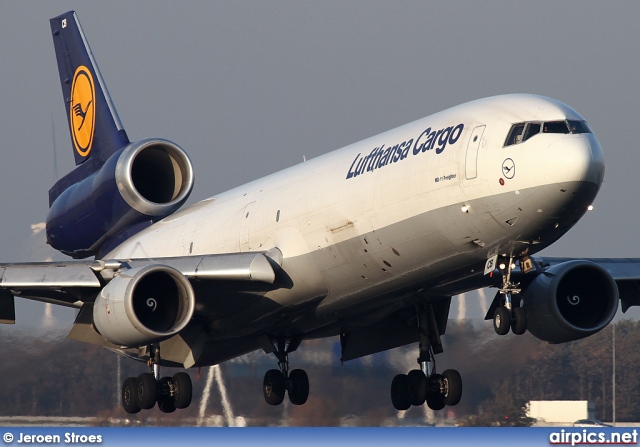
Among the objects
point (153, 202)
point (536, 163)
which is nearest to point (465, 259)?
point (536, 163)

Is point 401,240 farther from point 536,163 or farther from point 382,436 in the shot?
point 382,436

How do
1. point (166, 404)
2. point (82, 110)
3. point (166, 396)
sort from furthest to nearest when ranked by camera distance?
point (82, 110) → point (166, 404) → point (166, 396)

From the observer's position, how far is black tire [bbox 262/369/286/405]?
27.4 metres

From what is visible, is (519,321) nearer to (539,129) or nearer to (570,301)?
(539,129)

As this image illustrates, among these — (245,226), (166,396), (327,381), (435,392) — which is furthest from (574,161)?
A: (327,381)

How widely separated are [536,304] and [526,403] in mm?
7910

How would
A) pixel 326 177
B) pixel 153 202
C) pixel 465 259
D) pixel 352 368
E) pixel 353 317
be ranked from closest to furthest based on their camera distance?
pixel 465 259 → pixel 326 177 → pixel 353 317 → pixel 153 202 → pixel 352 368

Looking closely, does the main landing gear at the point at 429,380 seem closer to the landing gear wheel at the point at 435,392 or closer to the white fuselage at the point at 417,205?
the landing gear wheel at the point at 435,392

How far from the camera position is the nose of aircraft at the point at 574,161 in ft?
61.4

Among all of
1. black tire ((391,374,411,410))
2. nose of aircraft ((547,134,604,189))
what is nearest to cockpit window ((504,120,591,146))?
nose of aircraft ((547,134,604,189))

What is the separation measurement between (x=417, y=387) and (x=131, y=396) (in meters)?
6.09

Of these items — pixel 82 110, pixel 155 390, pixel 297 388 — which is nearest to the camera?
pixel 155 390

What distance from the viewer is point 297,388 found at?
27641 mm

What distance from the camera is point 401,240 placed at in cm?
2103
